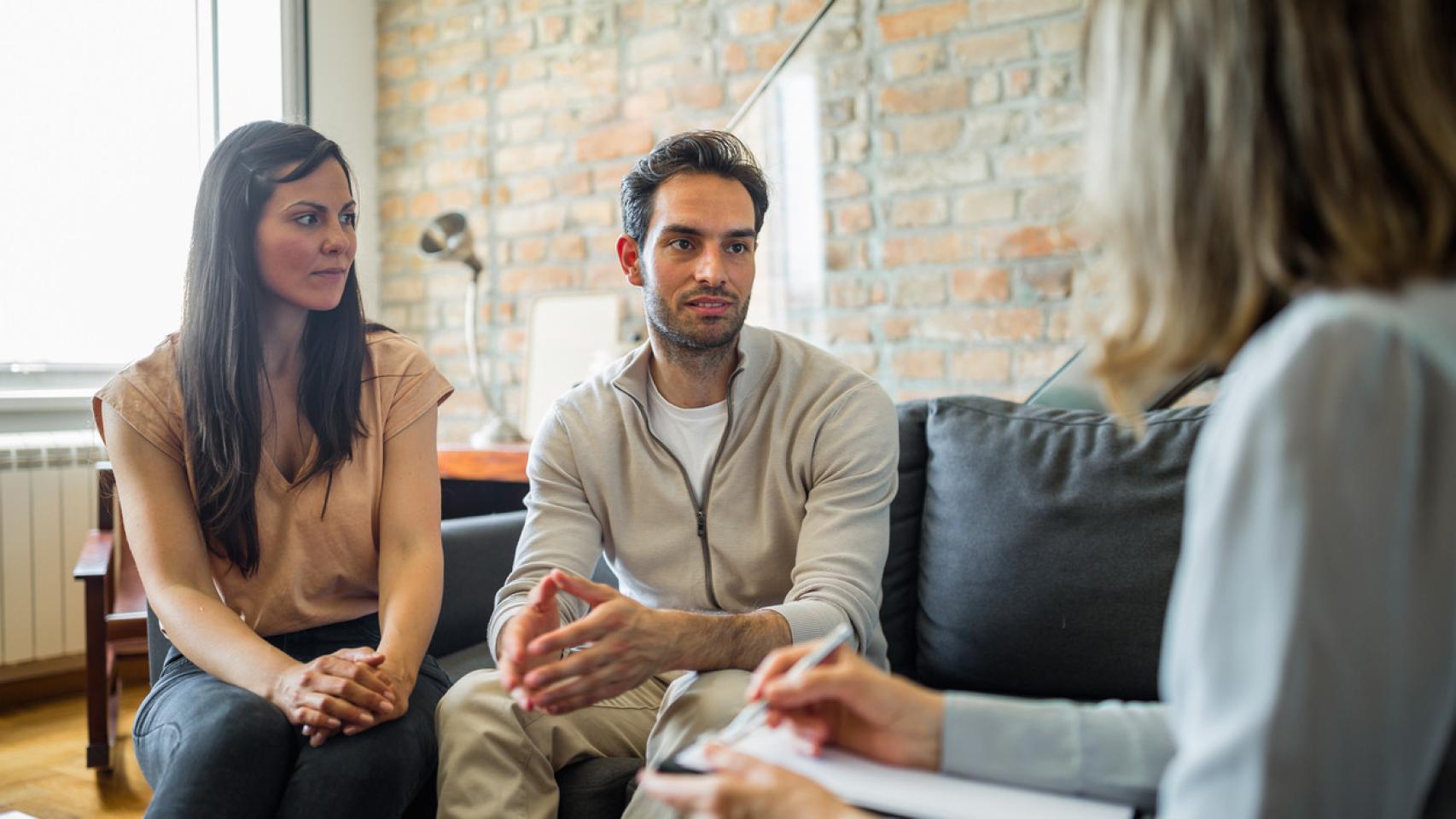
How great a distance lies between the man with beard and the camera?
1.24 meters

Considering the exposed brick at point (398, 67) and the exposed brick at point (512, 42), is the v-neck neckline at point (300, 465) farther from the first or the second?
the exposed brick at point (398, 67)

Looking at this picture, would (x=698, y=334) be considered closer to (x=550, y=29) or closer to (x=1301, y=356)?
(x=1301, y=356)

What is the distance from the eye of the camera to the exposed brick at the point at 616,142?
338 centimetres

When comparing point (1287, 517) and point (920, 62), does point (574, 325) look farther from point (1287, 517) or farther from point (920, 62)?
point (1287, 517)

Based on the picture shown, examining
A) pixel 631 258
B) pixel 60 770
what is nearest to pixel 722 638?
pixel 631 258

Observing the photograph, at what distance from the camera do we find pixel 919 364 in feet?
7.24

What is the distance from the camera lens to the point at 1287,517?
462mm

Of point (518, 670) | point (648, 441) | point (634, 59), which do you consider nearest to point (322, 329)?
point (648, 441)

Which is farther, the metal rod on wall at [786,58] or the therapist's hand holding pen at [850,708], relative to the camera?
the metal rod on wall at [786,58]

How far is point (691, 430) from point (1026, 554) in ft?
1.63

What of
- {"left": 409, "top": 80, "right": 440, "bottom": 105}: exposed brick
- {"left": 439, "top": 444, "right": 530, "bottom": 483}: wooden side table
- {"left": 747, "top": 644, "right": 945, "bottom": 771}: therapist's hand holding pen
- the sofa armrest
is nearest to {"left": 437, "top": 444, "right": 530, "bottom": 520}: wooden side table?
{"left": 439, "top": 444, "right": 530, "bottom": 483}: wooden side table

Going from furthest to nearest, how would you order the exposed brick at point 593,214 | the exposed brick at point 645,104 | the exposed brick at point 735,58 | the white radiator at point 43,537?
the exposed brick at point 593,214 → the exposed brick at point 645,104 → the exposed brick at point 735,58 → the white radiator at point 43,537

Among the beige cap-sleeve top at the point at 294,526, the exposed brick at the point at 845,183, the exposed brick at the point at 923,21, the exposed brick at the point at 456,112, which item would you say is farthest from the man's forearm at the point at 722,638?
the exposed brick at the point at 456,112

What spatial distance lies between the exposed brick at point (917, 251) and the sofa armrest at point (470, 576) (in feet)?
3.04
